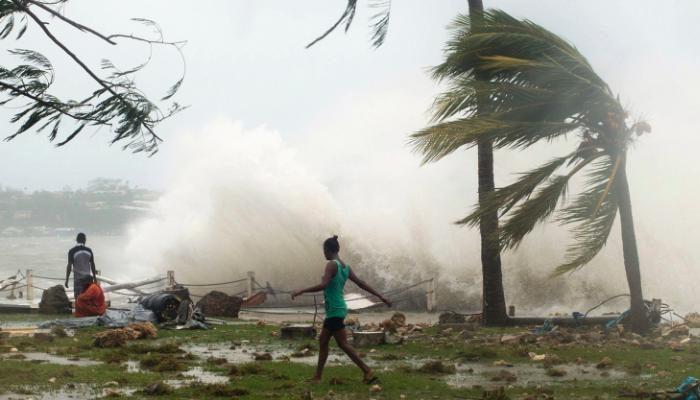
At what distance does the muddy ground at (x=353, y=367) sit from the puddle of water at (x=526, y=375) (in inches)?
0.5

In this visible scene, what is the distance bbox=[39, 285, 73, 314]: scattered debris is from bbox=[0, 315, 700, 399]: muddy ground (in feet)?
14.3

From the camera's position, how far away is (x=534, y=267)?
31641 mm

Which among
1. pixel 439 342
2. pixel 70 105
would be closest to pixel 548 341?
pixel 439 342

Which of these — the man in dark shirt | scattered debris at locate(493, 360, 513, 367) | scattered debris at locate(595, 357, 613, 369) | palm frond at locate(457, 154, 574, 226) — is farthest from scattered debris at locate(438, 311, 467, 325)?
the man in dark shirt

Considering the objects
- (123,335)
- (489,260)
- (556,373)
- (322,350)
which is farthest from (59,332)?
(556,373)

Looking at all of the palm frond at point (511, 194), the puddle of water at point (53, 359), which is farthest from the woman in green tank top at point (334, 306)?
the palm frond at point (511, 194)

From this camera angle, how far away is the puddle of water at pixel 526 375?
34.7ft

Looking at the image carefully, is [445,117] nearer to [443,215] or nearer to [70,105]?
[70,105]

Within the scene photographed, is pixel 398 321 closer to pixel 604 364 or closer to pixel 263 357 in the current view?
pixel 263 357

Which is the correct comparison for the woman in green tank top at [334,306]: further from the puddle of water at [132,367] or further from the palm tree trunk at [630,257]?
the palm tree trunk at [630,257]

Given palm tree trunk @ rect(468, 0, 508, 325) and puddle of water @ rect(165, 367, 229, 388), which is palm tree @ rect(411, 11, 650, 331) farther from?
puddle of water @ rect(165, 367, 229, 388)

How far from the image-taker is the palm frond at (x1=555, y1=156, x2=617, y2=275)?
1509 cm

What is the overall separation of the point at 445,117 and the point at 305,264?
19664 millimetres

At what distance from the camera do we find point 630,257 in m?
15.9
